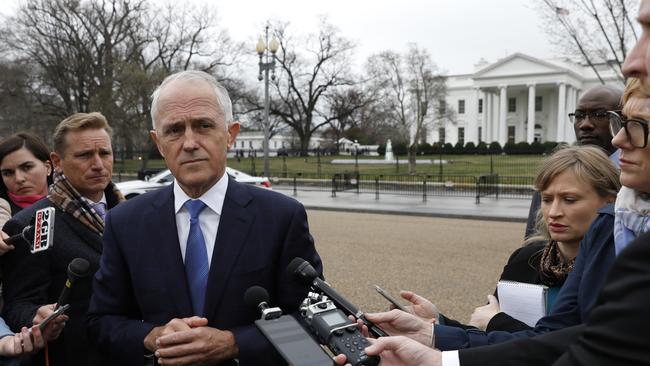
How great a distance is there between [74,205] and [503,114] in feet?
239

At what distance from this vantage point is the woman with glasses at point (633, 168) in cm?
157

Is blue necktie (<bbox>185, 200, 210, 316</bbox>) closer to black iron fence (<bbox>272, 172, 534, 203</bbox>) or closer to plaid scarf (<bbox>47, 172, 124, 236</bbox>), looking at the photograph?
plaid scarf (<bbox>47, 172, 124, 236</bbox>)

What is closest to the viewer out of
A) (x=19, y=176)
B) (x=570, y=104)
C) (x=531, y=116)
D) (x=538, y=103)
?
(x=19, y=176)

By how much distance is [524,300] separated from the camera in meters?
2.41

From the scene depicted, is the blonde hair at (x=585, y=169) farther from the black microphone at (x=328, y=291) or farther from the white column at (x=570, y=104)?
the white column at (x=570, y=104)

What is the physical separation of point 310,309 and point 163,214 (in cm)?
111

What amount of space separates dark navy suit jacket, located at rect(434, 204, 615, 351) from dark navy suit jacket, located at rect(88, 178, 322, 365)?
2.27 ft

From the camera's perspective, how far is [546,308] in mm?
2424

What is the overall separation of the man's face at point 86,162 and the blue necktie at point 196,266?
3.91ft

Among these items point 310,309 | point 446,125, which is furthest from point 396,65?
point 310,309

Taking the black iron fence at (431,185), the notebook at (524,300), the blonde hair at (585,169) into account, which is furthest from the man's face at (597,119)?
the black iron fence at (431,185)

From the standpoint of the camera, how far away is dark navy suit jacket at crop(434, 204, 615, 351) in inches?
69.9

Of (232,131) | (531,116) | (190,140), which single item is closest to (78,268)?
(190,140)

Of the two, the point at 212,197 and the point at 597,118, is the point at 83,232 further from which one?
the point at 597,118
